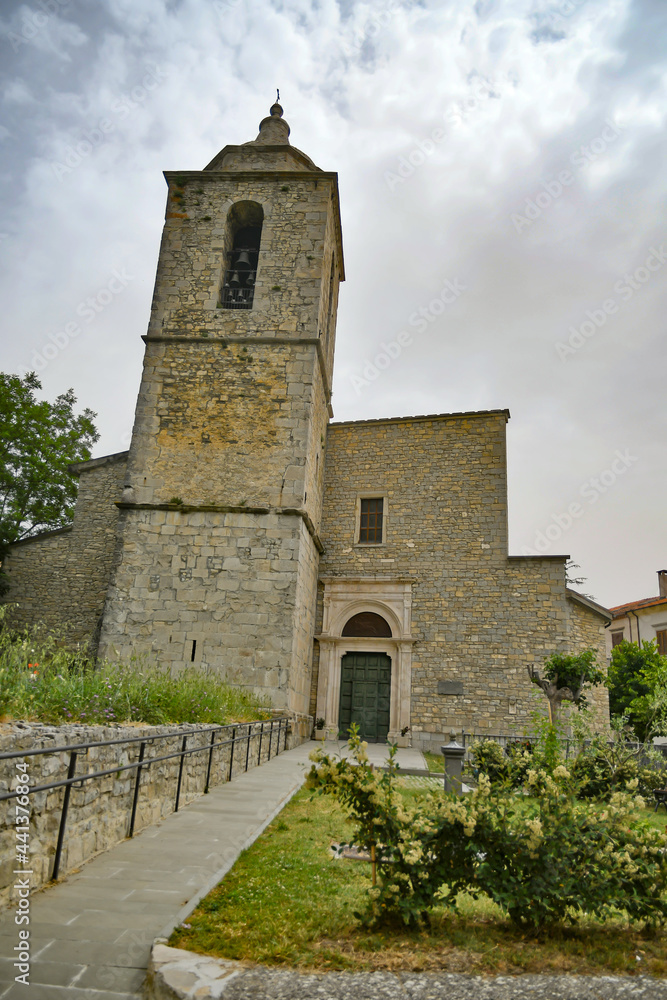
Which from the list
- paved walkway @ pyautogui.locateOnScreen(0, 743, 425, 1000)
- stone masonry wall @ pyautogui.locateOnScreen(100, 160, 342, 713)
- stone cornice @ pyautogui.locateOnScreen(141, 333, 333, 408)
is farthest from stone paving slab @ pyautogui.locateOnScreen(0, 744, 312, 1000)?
stone cornice @ pyautogui.locateOnScreen(141, 333, 333, 408)

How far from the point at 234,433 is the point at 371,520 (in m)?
4.49

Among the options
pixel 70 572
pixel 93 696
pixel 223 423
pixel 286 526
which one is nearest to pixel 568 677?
pixel 286 526

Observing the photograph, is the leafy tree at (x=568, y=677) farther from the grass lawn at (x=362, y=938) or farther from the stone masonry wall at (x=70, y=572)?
the stone masonry wall at (x=70, y=572)

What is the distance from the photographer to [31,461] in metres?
19.9

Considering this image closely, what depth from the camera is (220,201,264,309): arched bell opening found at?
14.2 m

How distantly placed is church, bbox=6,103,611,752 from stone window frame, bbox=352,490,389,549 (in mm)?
57

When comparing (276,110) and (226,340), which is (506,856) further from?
(276,110)

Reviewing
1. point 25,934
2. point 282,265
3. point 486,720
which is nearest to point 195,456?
point 282,265

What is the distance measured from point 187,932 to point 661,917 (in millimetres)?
2398

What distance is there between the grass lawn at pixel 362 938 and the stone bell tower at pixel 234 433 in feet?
25.3

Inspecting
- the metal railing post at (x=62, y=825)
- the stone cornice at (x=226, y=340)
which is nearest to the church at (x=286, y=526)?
the stone cornice at (x=226, y=340)

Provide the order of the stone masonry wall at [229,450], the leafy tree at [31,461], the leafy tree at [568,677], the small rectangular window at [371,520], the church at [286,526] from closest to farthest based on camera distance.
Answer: the stone masonry wall at [229,450] < the leafy tree at [568,677] < the church at [286,526] < the small rectangular window at [371,520] < the leafy tree at [31,461]

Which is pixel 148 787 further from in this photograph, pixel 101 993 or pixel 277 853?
pixel 101 993

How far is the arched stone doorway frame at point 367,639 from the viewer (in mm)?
14148
